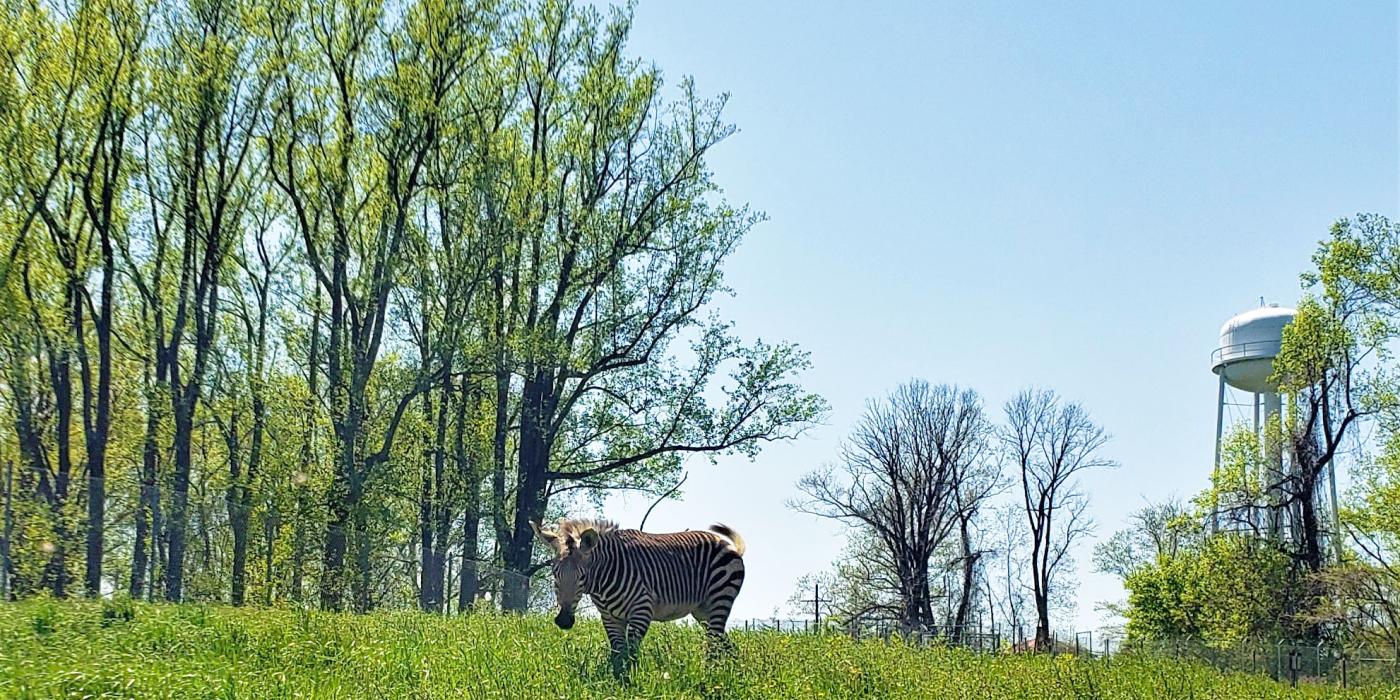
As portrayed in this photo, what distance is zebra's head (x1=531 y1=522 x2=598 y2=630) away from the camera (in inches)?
488

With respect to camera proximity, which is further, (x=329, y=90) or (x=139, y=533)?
(x=329, y=90)

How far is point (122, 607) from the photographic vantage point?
39.8ft

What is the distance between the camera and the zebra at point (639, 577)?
496 inches

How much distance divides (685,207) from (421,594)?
1459 centimetres

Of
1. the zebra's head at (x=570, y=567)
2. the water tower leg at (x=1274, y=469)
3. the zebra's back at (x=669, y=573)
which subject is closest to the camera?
the zebra's head at (x=570, y=567)

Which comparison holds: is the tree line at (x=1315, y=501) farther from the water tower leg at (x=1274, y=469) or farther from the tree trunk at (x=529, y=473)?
the tree trunk at (x=529, y=473)

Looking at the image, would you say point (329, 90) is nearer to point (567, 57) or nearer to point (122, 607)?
point (567, 57)

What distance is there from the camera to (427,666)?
33.0ft

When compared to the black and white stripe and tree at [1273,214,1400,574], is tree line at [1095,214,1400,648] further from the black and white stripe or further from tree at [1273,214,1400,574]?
the black and white stripe

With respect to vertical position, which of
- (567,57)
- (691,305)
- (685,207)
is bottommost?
(691,305)

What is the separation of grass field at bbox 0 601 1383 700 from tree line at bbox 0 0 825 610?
9394 millimetres

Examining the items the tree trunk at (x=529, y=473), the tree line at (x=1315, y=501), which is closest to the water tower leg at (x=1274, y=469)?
the tree line at (x=1315, y=501)

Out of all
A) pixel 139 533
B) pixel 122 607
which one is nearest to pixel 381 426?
pixel 139 533

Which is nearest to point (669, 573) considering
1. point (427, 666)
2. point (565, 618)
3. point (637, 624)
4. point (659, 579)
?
point (659, 579)
